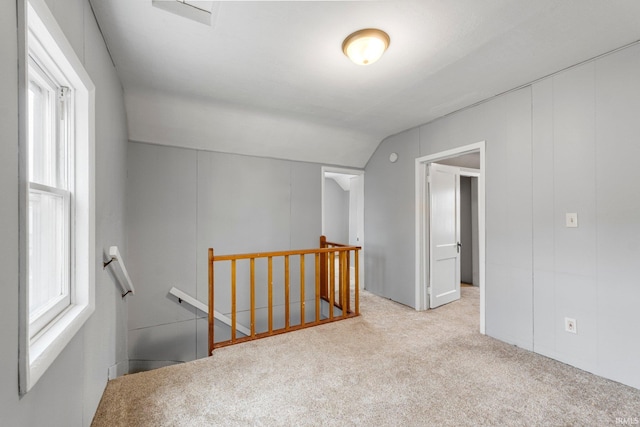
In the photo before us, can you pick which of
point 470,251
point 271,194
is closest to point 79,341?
point 271,194

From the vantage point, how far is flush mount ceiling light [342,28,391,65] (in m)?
1.78

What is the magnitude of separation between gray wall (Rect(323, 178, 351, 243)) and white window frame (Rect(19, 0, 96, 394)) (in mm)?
6489

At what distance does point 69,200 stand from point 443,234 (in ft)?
12.8

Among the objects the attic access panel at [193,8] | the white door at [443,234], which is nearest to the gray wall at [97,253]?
the attic access panel at [193,8]

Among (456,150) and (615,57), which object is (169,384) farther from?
(615,57)

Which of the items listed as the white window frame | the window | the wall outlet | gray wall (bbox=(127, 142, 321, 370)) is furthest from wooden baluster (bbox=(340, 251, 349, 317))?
the window

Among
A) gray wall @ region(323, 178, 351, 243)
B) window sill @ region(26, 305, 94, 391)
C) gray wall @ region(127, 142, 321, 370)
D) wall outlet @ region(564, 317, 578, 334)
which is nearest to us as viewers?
window sill @ region(26, 305, 94, 391)

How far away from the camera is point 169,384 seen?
1940mm

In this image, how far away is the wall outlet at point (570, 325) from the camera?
2.19 m

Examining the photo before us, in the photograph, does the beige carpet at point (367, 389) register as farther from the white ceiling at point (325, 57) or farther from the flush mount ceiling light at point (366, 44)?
the white ceiling at point (325, 57)

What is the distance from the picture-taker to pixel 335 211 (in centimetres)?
797

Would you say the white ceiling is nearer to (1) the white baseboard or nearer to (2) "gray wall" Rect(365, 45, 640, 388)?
(2) "gray wall" Rect(365, 45, 640, 388)

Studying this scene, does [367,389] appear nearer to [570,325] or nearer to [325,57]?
[570,325]

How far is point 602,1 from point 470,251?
418 cm
